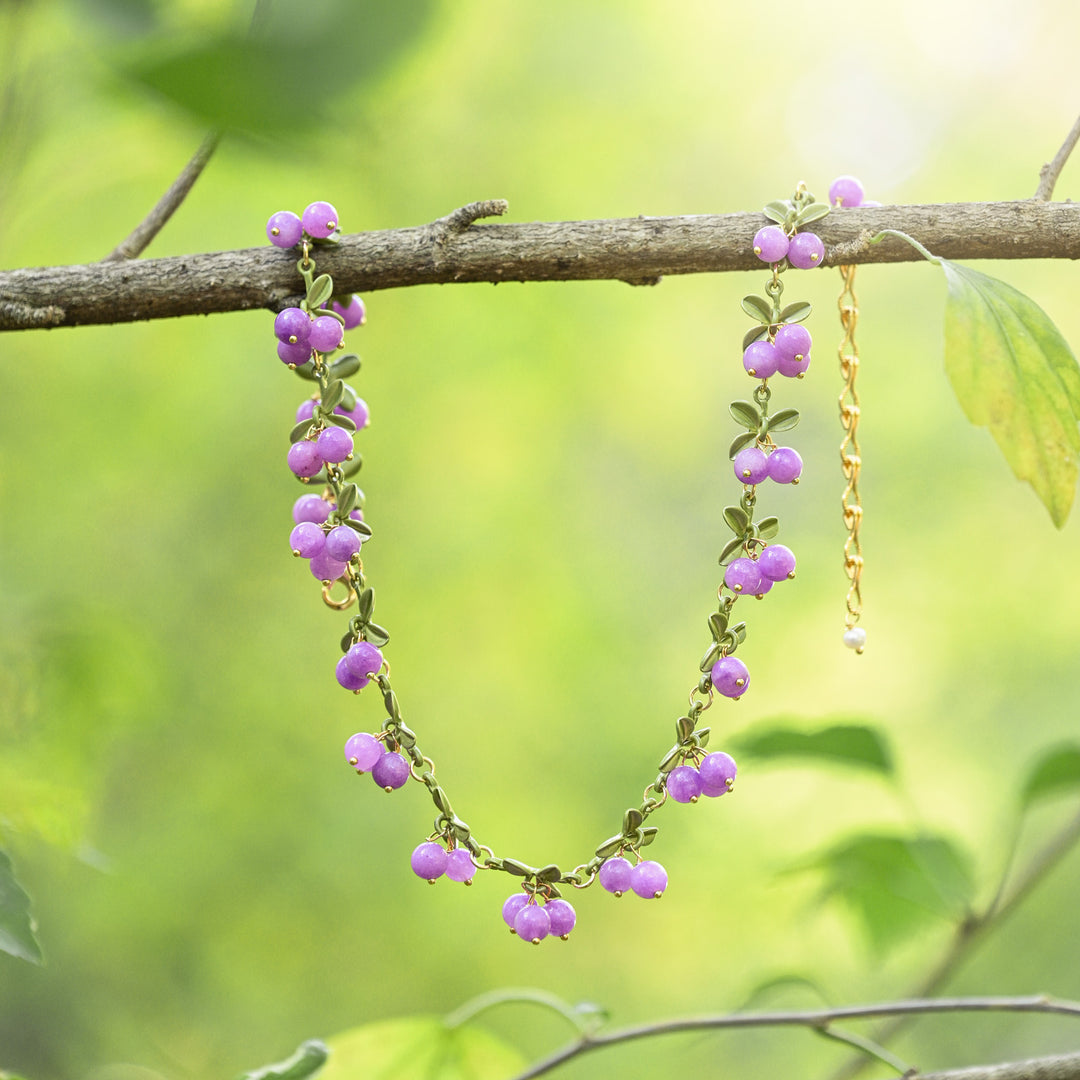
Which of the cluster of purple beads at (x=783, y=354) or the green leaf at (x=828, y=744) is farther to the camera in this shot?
the green leaf at (x=828, y=744)

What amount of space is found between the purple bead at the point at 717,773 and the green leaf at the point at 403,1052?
241mm

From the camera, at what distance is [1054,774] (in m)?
0.69

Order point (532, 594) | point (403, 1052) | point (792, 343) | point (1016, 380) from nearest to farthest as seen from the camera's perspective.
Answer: point (1016, 380), point (792, 343), point (403, 1052), point (532, 594)

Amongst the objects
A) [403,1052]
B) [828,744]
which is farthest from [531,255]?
[403,1052]

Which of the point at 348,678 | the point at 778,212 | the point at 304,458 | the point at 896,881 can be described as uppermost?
the point at 778,212

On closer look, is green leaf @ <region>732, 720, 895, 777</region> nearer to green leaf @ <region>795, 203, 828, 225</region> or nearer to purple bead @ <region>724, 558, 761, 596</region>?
purple bead @ <region>724, 558, 761, 596</region>

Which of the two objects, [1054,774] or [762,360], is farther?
[1054,774]

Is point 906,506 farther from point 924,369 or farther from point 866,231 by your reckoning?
point 866,231

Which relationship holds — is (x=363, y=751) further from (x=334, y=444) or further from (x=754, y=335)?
(x=754, y=335)

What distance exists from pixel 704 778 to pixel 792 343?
225 mm

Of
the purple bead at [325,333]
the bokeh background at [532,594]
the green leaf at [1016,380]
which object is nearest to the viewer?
the green leaf at [1016,380]

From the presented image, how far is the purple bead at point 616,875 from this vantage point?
574mm

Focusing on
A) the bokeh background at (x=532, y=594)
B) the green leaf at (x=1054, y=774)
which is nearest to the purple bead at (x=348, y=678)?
the green leaf at (x=1054, y=774)

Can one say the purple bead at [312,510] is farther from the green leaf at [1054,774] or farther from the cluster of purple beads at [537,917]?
the green leaf at [1054,774]
